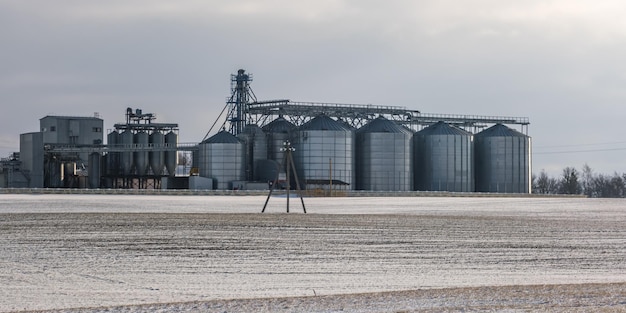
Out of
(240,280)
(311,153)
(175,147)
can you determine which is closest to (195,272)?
(240,280)

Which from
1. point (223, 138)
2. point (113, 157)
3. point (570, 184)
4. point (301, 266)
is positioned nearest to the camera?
point (301, 266)

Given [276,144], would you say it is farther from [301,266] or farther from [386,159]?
[301,266]

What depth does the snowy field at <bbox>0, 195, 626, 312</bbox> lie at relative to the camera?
16.4 metres

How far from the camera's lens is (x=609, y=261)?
→ 2411cm

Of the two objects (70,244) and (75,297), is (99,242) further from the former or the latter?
(75,297)

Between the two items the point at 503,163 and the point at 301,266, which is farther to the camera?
the point at 503,163

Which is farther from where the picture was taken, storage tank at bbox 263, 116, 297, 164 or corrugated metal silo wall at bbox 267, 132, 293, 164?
corrugated metal silo wall at bbox 267, 132, 293, 164

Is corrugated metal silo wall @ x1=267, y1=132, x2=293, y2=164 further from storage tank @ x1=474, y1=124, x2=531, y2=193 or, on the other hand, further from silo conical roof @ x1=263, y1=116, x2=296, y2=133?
storage tank @ x1=474, y1=124, x2=531, y2=193

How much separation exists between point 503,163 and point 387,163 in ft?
57.6

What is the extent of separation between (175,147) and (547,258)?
9015cm

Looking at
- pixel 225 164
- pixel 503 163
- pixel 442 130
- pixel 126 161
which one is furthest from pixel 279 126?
pixel 503 163

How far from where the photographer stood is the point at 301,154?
347 feet

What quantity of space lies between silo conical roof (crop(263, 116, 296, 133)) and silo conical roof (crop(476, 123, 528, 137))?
26838mm

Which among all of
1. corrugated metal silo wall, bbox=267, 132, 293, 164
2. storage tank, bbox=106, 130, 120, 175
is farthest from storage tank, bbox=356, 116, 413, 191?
storage tank, bbox=106, 130, 120, 175
